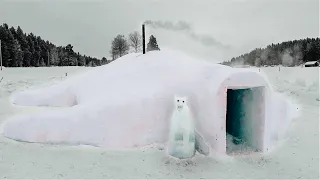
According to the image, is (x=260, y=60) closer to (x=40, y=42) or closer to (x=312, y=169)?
(x=40, y=42)

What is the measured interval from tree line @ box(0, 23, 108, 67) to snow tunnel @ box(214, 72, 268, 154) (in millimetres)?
17596

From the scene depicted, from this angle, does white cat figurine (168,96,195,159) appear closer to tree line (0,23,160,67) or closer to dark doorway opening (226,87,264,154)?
dark doorway opening (226,87,264,154)

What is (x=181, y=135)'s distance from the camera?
6.70 m

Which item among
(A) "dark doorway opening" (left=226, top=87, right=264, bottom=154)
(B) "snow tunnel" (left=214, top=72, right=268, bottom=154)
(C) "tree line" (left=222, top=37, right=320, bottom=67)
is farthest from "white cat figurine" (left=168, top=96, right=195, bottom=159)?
(C) "tree line" (left=222, top=37, right=320, bottom=67)

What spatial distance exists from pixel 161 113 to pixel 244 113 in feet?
7.68

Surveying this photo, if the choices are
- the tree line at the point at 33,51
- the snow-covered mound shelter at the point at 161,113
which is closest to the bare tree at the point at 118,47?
the tree line at the point at 33,51

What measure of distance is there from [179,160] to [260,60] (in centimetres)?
3896

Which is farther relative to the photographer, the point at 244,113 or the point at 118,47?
the point at 118,47

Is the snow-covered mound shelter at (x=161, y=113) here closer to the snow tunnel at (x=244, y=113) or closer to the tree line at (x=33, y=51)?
the snow tunnel at (x=244, y=113)

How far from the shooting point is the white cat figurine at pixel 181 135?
669 centimetres

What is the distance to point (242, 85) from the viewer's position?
7047 mm

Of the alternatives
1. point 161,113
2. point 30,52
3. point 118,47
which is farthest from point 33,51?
point 161,113

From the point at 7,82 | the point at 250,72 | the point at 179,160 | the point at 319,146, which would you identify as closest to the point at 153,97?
the point at 179,160

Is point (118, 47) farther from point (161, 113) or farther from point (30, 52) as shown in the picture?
point (30, 52)
